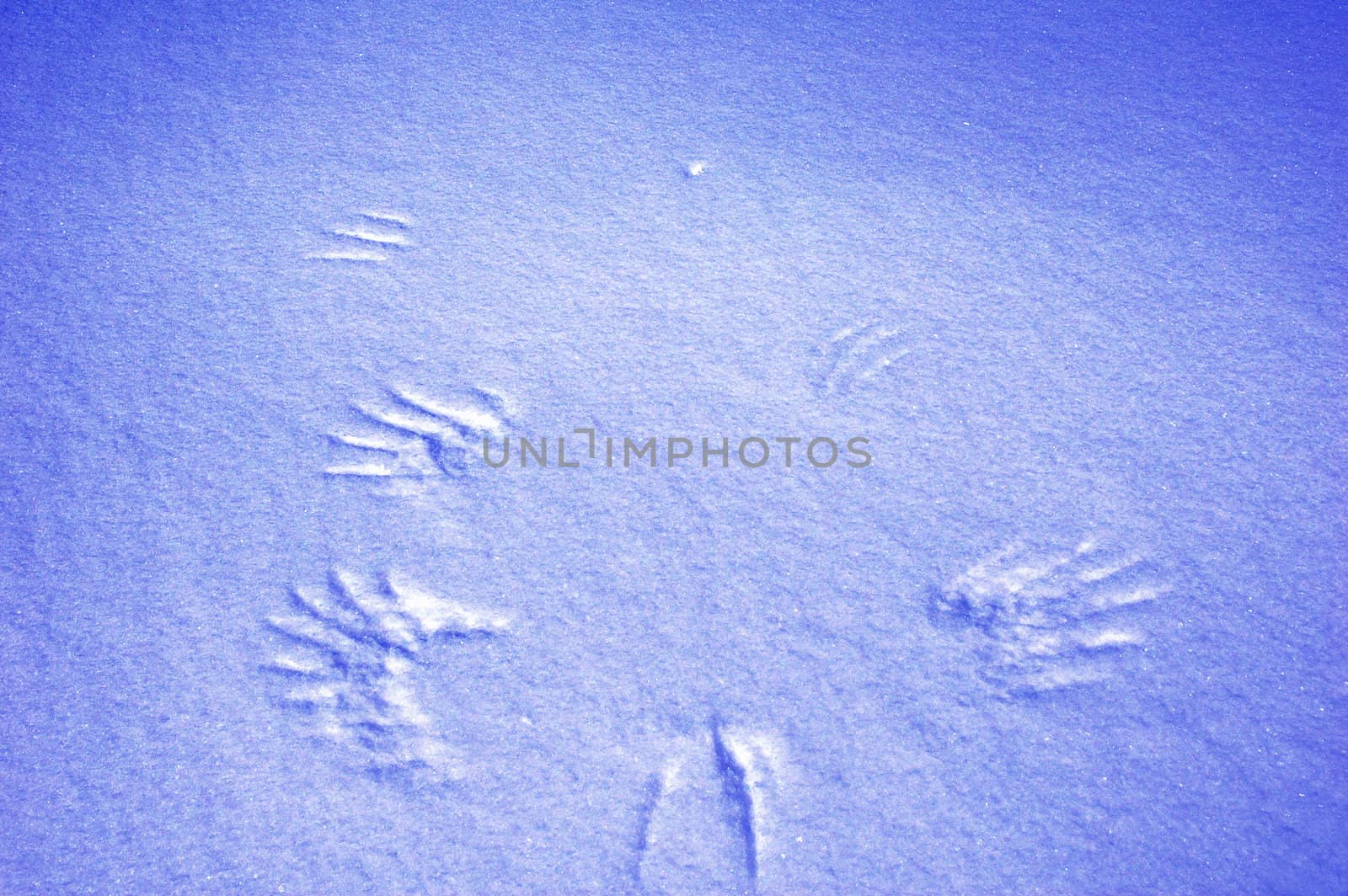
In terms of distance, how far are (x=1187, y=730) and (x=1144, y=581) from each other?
0.51 feet

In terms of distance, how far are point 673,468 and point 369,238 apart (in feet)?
1.83

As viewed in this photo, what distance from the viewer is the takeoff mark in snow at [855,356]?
114 cm

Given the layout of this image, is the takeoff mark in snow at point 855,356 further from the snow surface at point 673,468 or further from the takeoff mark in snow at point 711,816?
the takeoff mark in snow at point 711,816

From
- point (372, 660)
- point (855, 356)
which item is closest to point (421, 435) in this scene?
point (372, 660)

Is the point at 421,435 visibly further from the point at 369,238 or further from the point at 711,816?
the point at 711,816

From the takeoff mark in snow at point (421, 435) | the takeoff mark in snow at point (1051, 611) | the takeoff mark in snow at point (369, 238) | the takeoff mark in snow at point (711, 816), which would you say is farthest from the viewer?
the takeoff mark in snow at point (369, 238)

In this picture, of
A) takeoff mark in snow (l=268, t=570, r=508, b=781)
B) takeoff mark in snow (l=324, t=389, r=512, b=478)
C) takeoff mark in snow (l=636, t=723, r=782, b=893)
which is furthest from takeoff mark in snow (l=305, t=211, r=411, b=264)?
takeoff mark in snow (l=636, t=723, r=782, b=893)

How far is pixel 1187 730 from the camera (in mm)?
855

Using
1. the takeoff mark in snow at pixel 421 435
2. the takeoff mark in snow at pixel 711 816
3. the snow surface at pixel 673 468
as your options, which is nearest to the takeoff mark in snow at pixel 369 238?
the snow surface at pixel 673 468

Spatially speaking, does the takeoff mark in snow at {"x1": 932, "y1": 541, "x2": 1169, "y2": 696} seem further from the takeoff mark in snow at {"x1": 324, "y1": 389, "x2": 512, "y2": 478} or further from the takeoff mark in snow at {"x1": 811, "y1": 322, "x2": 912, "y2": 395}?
the takeoff mark in snow at {"x1": 324, "y1": 389, "x2": 512, "y2": 478}

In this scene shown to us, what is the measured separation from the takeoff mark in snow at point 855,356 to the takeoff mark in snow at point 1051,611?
27cm

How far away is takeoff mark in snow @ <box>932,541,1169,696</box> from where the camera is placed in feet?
2.95

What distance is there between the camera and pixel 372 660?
0.92 metres

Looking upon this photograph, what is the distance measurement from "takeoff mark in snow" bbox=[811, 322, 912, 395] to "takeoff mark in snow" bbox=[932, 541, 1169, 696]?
0.89 feet
